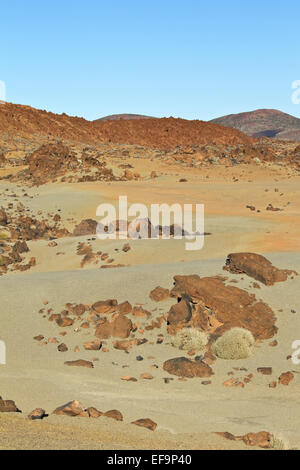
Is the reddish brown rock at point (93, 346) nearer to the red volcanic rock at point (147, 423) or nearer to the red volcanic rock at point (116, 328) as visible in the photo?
the red volcanic rock at point (116, 328)

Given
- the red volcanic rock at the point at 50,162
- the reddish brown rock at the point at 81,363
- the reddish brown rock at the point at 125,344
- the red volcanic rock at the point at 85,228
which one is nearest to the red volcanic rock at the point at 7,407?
the reddish brown rock at the point at 81,363

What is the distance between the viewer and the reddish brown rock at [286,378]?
8.83 metres

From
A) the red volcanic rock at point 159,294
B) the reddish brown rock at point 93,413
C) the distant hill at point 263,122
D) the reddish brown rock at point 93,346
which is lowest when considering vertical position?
the reddish brown rock at point 93,346

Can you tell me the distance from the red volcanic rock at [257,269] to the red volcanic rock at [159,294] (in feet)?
5.70

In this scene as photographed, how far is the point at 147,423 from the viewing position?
6750 millimetres

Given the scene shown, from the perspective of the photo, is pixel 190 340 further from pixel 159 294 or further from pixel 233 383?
pixel 159 294

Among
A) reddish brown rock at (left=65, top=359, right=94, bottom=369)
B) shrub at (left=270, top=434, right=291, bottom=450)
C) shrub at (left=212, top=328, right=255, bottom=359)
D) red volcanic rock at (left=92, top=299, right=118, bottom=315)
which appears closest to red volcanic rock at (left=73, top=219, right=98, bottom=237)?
red volcanic rock at (left=92, top=299, right=118, bottom=315)

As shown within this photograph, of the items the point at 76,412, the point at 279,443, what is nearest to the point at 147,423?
the point at 76,412

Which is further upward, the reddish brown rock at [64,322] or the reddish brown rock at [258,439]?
the reddish brown rock at [64,322]

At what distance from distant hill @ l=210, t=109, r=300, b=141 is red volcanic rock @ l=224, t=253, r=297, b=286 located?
3812 inches

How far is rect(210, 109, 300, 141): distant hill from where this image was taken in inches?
4376

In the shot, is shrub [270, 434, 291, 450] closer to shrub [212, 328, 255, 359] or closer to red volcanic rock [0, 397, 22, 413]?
red volcanic rock [0, 397, 22, 413]

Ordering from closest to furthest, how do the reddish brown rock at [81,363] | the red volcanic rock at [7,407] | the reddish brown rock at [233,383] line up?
the red volcanic rock at [7,407] → the reddish brown rock at [233,383] → the reddish brown rock at [81,363]

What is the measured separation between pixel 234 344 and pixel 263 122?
113694 millimetres
